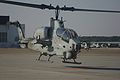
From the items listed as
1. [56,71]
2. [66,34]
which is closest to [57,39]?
[66,34]

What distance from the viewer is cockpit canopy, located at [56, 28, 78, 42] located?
85.6 ft

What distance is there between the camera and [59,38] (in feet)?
88.5

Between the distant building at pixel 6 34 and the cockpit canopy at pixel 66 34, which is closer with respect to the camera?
the cockpit canopy at pixel 66 34

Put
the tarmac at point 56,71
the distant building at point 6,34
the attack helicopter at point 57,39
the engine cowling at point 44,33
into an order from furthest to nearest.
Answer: the distant building at point 6,34 < the engine cowling at point 44,33 < the attack helicopter at point 57,39 < the tarmac at point 56,71

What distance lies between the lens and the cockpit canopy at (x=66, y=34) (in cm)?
2608

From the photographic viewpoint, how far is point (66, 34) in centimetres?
2636

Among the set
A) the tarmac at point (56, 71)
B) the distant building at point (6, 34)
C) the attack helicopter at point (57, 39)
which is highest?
the distant building at point (6, 34)

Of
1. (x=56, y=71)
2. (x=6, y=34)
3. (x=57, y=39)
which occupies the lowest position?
(x=56, y=71)

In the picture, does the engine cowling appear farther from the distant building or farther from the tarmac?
the distant building

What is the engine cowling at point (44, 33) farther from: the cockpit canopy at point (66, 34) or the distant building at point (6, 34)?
the distant building at point (6, 34)

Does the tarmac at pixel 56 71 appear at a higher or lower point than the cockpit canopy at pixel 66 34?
lower

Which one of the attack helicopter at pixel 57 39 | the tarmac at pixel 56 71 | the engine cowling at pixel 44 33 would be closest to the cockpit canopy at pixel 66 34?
the attack helicopter at pixel 57 39

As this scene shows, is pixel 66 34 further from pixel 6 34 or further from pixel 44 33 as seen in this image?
pixel 6 34

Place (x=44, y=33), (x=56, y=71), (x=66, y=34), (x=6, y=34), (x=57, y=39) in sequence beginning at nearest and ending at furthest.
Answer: (x=56, y=71) < (x=66, y=34) < (x=57, y=39) < (x=44, y=33) < (x=6, y=34)
